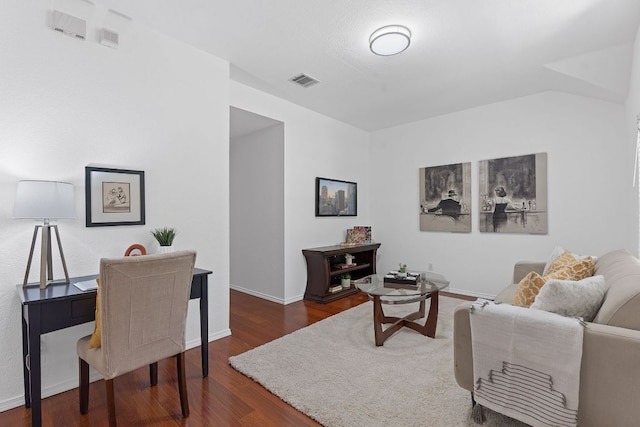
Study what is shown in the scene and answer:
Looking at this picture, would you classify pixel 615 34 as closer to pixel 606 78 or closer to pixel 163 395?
pixel 606 78

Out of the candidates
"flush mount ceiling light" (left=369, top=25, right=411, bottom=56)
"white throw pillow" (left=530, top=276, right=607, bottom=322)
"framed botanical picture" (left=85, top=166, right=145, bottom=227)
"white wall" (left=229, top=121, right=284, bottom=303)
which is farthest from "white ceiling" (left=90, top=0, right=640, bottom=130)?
"white throw pillow" (left=530, top=276, right=607, bottom=322)

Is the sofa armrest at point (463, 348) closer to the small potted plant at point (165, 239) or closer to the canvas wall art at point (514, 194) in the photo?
the small potted plant at point (165, 239)

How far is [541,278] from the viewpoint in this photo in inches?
76.0

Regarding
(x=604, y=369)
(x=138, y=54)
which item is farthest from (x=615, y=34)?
(x=138, y=54)

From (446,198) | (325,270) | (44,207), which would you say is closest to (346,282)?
(325,270)

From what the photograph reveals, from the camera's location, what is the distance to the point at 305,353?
8.64 feet

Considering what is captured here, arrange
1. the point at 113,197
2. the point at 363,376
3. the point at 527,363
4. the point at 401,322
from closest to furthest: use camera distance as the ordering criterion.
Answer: the point at 527,363
the point at 363,376
the point at 113,197
the point at 401,322

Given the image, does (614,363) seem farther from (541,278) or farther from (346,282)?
(346,282)

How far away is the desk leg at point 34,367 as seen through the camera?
5.41 feet

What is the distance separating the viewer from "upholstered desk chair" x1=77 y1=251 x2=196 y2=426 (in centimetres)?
160

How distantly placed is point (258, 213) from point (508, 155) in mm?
3541

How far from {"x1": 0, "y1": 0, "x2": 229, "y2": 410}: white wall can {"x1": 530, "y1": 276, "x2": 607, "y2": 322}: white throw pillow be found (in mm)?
2632

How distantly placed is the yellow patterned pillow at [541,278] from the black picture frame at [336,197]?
301 centimetres

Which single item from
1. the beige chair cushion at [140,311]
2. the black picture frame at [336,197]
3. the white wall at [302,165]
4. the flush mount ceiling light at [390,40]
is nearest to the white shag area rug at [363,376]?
the beige chair cushion at [140,311]
